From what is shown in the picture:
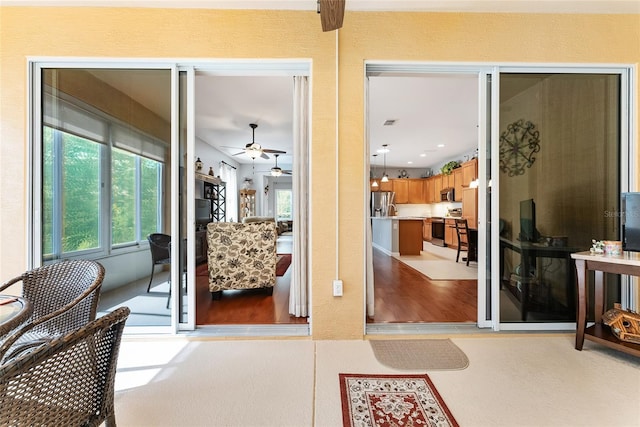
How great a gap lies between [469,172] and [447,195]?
124 cm

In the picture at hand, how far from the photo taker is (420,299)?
3.07 meters

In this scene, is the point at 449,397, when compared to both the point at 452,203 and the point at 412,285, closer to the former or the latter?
the point at 412,285

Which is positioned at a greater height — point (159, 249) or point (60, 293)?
point (159, 249)

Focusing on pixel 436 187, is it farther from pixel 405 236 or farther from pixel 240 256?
pixel 240 256

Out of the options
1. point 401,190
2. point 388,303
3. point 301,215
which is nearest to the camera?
point 301,215

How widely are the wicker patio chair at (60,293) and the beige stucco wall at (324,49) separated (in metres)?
1.19

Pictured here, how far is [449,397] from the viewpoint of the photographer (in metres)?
1.57

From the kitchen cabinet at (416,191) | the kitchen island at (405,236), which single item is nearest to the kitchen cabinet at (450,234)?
the kitchen island at (405,236)

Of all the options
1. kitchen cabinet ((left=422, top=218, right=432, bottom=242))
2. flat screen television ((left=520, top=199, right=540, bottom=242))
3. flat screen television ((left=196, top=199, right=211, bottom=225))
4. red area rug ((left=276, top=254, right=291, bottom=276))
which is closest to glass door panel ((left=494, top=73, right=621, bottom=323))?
flat screen television ((left=520, top=199, right=540, bottom=242))

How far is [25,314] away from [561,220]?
3.53 metres

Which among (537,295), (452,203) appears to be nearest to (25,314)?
(537,295)

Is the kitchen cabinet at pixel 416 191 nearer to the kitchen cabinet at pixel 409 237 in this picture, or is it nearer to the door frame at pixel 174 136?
the kitchen cabinet at pixel 409 237

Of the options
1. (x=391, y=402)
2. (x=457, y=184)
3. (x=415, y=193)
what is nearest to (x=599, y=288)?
(x=391, y=402)

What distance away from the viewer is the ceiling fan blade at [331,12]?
1356 millimetres
